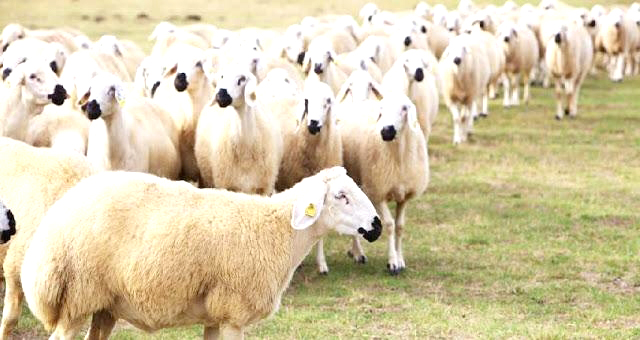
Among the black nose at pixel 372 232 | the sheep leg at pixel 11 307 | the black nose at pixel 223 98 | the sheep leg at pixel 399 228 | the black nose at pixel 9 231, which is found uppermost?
the black nose at pixel 223 98

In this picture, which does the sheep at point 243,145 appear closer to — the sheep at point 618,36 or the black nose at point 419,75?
the black nose at point 419,75

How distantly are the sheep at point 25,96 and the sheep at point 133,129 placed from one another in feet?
1.07

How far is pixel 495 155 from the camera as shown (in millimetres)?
18078

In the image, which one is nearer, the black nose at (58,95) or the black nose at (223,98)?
the black nose at (58,95)

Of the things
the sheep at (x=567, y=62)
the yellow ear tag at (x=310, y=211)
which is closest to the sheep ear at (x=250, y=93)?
the yellow ear tag at (x=310, y=211)

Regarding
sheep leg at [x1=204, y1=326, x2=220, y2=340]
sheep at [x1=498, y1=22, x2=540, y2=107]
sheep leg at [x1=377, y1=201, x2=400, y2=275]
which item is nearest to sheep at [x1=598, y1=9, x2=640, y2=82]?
sheep at [x1=498, y1=22, x2=540, y2=107]

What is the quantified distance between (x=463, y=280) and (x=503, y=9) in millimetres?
20030

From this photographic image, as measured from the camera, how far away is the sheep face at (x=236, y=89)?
1088 cm

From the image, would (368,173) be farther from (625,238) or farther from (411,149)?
(625,238)

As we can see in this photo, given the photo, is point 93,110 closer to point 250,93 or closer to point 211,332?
point 250,93

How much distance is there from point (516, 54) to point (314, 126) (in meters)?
13.3

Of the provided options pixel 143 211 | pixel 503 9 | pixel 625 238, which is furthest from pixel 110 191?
pixel 503 9

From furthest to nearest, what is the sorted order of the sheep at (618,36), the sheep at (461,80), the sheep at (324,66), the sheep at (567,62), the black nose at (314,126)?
the sheep at (618,36) → the sheep at (567,62) → the sheep at (461,80) → the sheep at (324,66) → the black nose at (314,126)

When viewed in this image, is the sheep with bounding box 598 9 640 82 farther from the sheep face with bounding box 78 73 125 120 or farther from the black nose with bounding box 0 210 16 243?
the black nose with bounding box 0 210 16 243
